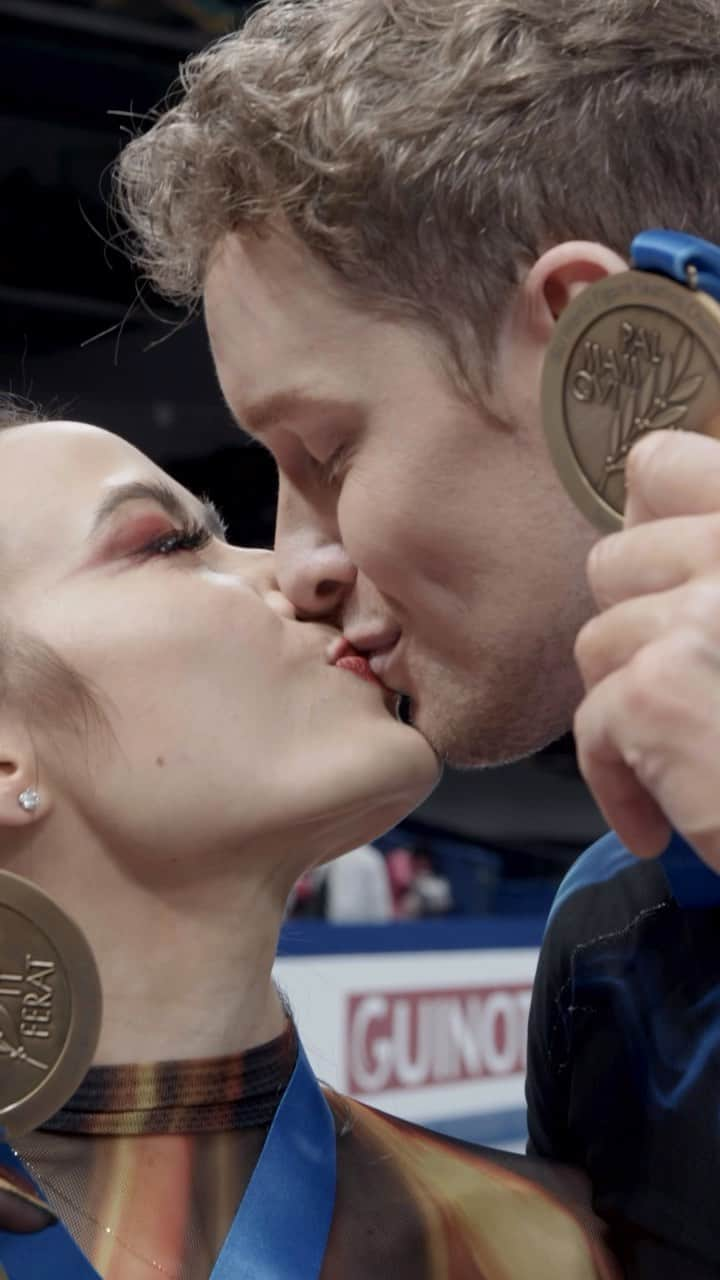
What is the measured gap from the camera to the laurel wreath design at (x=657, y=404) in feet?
2.60

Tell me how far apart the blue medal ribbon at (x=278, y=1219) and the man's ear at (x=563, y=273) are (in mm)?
602

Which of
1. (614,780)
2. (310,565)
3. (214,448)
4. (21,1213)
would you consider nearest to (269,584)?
(310,565)

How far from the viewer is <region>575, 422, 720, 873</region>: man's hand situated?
681 mm

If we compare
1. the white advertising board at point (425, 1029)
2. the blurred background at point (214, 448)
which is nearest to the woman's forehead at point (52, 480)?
the blurred background at point (214, 448)

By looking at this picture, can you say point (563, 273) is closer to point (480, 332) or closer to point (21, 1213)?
point (480, 332)

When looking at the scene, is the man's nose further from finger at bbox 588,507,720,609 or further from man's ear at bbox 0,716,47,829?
finger at bbox 588,507,720,609

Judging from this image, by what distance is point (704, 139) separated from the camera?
114 centimetres

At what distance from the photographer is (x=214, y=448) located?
30.5 ft

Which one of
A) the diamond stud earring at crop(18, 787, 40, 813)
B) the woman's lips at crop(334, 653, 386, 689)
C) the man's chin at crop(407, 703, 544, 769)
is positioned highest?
the woman's lips at crop(334, 653, 386, 689)

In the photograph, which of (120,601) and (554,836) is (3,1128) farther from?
(554,836)

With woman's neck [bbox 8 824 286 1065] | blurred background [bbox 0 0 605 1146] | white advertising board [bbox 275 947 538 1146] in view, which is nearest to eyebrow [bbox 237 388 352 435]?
blurred background [bbox 0 0 605 1146]

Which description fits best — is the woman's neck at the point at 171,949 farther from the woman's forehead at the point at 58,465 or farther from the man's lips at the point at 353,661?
the woman's forehead at the point at 58,465

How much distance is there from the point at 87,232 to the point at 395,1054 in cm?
458

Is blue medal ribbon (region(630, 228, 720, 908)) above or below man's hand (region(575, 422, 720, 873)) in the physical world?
above
